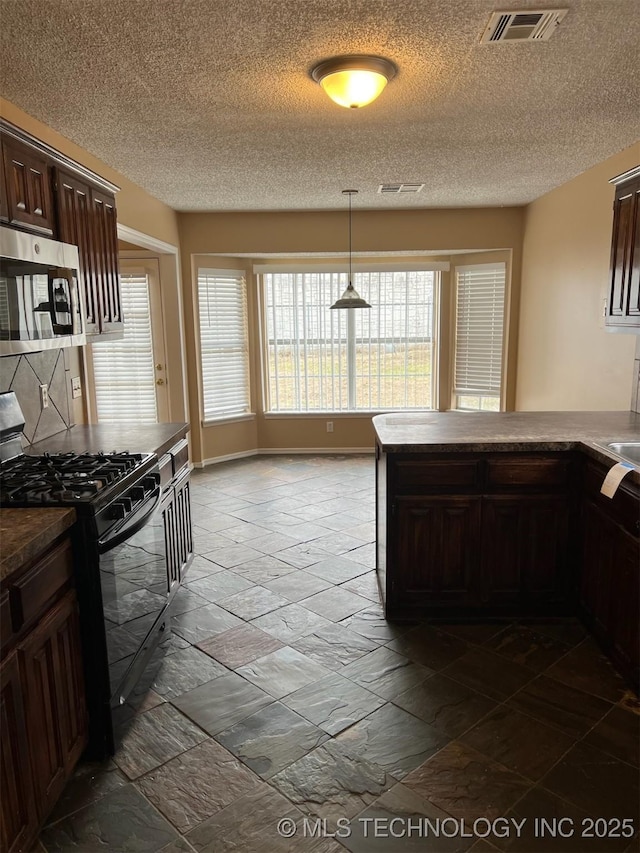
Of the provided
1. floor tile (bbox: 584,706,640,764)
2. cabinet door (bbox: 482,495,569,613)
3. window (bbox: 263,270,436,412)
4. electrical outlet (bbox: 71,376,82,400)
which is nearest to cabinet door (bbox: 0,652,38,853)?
floor tile (bbox: 584,706,640,764)

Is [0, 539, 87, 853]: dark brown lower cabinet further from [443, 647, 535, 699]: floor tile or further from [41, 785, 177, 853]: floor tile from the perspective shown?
[443, 647, 535, 699]: floor tile

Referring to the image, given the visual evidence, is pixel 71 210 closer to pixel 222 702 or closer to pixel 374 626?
pixel 222 702

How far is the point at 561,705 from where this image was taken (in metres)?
2.34

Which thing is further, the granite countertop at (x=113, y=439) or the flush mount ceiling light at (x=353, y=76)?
the granite countertop at (x=113, y=439)

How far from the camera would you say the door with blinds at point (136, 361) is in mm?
5727

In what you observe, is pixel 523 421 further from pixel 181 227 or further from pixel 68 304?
pixel 181 227

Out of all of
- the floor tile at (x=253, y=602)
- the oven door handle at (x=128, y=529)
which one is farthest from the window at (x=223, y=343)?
the oven door handle at (x=128, y=529)

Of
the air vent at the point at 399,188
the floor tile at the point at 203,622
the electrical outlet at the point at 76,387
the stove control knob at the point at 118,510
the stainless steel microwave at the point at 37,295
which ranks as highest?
the air vent at the point at 399,188

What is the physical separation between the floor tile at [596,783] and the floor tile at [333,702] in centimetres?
71

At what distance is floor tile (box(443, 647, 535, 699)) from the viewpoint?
246 cm

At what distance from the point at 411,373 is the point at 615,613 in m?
4.53

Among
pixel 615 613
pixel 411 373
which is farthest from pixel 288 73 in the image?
pixel 411 373

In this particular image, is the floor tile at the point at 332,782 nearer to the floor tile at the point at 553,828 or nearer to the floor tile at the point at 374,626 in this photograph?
the floor tile at the point at 553,828

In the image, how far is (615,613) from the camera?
2.55m
